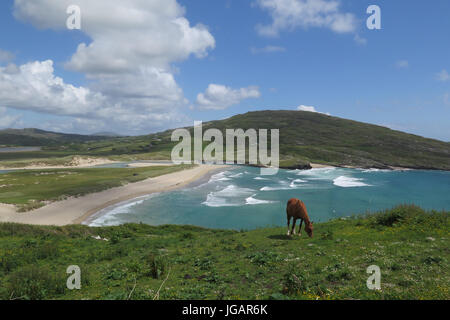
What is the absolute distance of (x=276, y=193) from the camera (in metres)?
84.6

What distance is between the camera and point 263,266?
14477 mm

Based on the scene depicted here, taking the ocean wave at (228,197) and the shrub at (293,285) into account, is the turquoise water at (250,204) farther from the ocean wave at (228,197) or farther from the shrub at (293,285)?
the shrub at (293,285)

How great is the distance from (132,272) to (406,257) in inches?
646

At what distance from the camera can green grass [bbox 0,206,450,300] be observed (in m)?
10.4

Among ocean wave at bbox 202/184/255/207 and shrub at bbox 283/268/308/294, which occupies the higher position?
shrub at bbox 283/268/308/294

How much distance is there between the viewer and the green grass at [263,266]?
10.4 meters

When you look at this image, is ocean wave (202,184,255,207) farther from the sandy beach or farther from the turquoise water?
the sandy beach

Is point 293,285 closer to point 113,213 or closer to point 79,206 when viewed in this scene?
point 113,213
